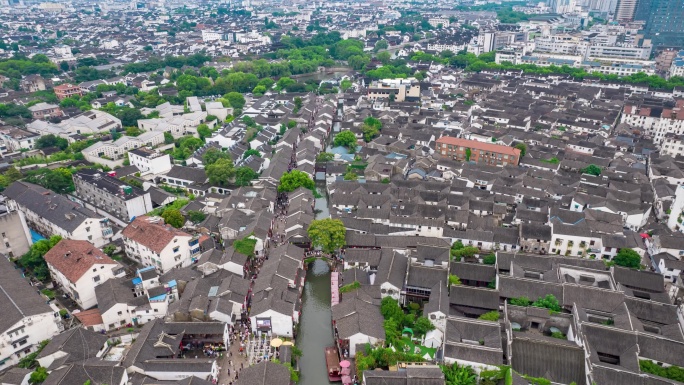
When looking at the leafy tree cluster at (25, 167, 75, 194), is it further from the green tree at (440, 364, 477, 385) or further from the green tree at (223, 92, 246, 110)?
the green tree at (440, 364, 477, 385)

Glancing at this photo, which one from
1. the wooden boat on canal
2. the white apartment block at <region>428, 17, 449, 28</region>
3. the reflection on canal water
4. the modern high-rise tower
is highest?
the modern high-rise tower

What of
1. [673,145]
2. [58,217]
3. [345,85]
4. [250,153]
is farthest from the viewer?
[345,85]

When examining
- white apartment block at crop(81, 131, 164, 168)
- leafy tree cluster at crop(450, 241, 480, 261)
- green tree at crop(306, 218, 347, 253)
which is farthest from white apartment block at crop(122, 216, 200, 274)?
white apartment block at crop(81, 131, 164, 168)

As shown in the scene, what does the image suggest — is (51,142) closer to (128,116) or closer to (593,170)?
(128,116)

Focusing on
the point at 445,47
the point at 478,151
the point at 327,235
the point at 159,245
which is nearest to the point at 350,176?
the point at 327,235

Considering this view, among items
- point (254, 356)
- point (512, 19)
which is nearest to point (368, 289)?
point (254, 356)

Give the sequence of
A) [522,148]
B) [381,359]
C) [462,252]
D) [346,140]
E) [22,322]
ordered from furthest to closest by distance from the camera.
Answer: [346,140]
[522,148]
[462,252]
[22,322]
[381,359]
